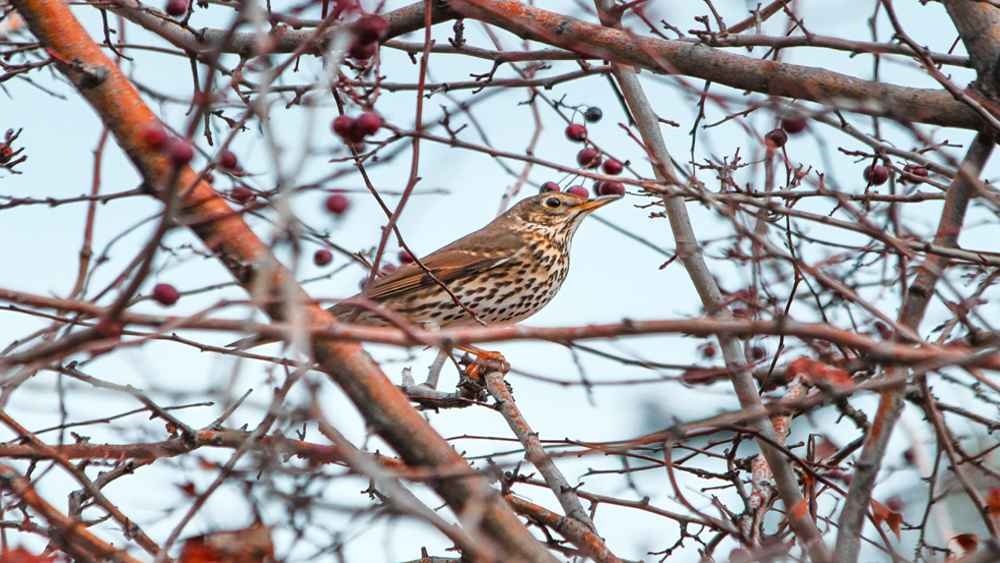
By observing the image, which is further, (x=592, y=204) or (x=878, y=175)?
(x=592, y=204)

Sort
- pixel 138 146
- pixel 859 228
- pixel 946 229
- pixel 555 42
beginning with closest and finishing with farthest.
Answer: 1. pixel 859 228
2. pixel 138 146
3. pixel 946 229
4. pixel 555 42

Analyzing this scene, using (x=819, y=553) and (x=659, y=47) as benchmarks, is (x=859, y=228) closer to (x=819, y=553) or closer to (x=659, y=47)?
(x=819, y=553)

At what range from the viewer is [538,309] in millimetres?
7191

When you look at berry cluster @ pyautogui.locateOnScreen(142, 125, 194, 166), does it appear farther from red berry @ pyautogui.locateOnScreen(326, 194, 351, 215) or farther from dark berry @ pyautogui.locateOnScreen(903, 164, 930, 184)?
dark berry @ pyautogui.locateOnScreen(903, 164, 930, 184)

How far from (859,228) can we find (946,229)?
66cm

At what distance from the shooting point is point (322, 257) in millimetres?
6367

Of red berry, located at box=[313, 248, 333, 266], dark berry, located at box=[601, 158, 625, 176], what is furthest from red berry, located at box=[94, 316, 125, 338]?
red berry, located at box=[313, 248, 333, 266]

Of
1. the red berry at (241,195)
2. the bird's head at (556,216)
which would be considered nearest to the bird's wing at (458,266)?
the bird's head at (556,216)

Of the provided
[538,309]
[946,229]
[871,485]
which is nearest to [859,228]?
[946,229]

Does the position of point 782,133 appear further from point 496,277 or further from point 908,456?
point 496,277

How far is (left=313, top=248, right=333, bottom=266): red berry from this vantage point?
249 inches

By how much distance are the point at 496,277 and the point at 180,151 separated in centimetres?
534

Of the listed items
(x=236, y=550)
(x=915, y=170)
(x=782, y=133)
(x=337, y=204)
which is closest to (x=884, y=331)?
(x=915, y=170)

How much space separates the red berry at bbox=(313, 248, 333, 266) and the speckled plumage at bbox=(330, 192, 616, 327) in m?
0.41
